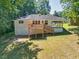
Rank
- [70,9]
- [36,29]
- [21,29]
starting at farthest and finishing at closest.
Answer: [70,9], [21,29], [36,29]

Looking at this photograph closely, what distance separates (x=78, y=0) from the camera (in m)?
28.1

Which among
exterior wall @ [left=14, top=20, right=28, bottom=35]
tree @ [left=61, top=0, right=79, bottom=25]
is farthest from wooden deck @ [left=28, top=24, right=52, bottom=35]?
tree @ [left=61, top=0, right=79, bottom=25]

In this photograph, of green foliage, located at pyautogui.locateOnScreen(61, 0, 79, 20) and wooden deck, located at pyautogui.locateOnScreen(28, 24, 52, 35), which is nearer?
wooden deck, located at pyautogui.locateOnScreen(28, 24, 52, 35)

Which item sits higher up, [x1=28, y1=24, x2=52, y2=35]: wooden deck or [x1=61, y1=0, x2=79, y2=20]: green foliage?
[x1=61, y1=0, x2=79, y2=20]: green foliage

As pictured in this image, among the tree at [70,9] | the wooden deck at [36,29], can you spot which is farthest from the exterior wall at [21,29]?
the tree at [70,9]

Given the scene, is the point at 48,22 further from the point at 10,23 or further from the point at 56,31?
the point at 10,23

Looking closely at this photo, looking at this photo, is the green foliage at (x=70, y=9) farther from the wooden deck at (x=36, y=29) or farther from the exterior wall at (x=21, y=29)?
the exterior wall at (x=21, y=29)

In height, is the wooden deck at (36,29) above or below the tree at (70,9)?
below

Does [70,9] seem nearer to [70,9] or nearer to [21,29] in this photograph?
[70,9]

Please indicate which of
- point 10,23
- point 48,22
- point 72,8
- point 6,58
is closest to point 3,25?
point 10,23

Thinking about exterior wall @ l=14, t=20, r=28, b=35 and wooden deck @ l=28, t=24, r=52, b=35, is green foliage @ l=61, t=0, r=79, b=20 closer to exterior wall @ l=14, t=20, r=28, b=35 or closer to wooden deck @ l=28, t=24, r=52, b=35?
wooden deck @ l=28, t=24, r=52, b=35

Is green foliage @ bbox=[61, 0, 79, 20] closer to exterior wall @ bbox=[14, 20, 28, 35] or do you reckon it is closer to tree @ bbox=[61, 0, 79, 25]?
tree @ bbox=[61, 0, 79, 25]

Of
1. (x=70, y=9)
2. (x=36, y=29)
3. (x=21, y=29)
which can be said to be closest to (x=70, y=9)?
(x=70, y=9)

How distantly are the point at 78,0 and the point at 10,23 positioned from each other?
61.5 ft
